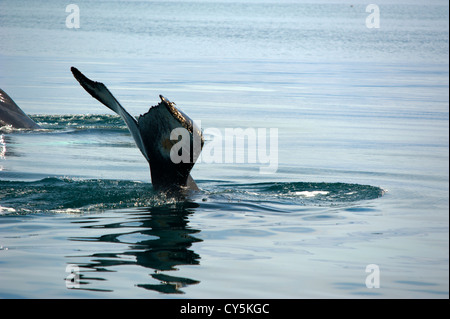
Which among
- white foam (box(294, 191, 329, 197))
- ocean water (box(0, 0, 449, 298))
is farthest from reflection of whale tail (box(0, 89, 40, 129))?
white foam (box(294, 191, 329, 197))

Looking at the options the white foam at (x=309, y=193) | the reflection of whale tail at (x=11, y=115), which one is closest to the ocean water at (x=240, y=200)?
the white foam at (x=309, y=193)

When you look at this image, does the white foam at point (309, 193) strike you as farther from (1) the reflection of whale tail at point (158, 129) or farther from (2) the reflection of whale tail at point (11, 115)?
(2) the reflection of whale tail at point (11, 115)

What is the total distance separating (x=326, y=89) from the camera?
2298cm

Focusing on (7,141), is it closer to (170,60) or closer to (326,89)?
(326,89)

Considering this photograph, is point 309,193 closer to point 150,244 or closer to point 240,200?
point 240,200

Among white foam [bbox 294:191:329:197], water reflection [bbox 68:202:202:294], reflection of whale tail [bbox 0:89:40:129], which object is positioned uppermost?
reflection of whale tail [bbox 0:89:40:129]

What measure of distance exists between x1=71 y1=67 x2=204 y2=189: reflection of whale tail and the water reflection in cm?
39

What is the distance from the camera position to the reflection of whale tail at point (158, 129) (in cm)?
657

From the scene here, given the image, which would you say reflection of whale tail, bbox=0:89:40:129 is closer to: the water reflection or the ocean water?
the ocean water

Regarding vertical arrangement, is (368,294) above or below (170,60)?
below

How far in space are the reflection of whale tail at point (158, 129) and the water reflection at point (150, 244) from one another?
15.5 inches

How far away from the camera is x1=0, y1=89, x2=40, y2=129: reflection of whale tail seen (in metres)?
12.8
